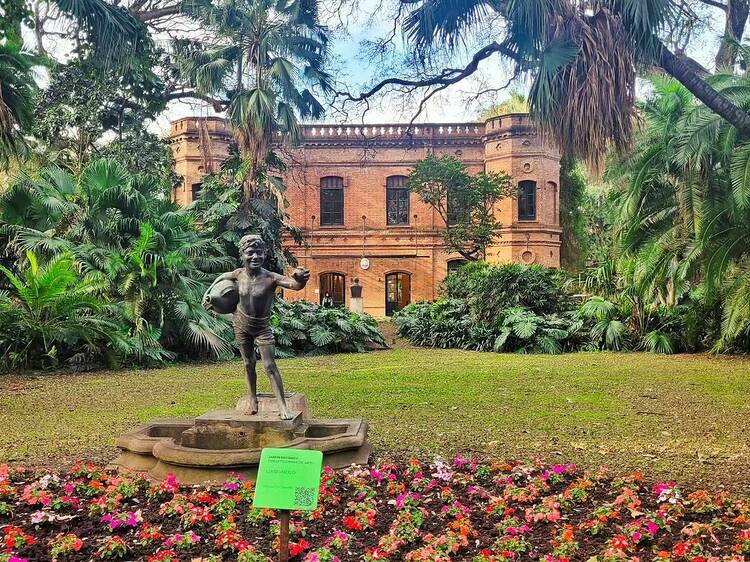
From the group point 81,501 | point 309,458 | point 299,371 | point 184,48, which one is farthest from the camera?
point 184,48

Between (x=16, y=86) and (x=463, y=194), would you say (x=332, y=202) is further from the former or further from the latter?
(x=16, y=86)

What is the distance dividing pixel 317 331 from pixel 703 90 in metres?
9.40

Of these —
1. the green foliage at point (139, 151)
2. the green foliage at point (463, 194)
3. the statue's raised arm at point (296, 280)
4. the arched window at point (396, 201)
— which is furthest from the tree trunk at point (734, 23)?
the arched window at point (396, 201)

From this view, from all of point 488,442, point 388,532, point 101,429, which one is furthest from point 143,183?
point 388,532

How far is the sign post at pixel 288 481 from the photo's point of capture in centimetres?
245

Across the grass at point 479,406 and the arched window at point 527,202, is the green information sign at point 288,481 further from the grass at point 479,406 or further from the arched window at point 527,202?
the arched window at point 527,202

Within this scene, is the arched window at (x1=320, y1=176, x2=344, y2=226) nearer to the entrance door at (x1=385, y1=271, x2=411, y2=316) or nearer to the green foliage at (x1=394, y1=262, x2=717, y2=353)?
the entrance door at (x1=385, y1=271, x2=411, y2=316)

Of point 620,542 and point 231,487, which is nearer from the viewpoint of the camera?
point 620,542

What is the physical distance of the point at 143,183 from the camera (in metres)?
12.9

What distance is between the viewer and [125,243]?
1226 cm

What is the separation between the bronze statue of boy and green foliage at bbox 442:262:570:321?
11.4m

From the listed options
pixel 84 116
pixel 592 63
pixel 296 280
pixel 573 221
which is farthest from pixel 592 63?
pixel 573 221

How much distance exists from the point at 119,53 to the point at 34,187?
5082mm

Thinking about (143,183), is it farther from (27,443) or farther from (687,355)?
(687,355)
